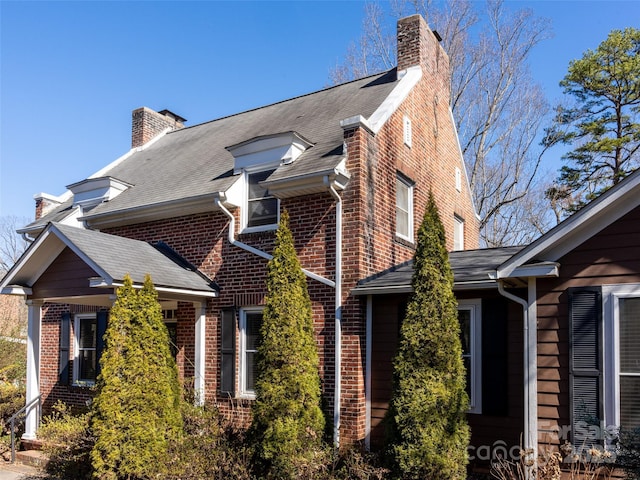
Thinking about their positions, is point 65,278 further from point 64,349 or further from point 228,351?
point 64,349

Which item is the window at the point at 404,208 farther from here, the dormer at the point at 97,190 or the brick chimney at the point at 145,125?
the brick chimney at the point at 145,125

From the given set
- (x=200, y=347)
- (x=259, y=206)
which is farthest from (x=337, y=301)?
(x=200, y=347)

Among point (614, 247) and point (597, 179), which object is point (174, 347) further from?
point (597, 179)

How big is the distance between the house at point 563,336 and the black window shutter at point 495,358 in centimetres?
1

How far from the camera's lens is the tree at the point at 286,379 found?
7965 millimetres

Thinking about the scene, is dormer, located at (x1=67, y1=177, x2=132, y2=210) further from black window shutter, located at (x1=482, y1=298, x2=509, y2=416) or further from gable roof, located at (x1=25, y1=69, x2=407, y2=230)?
black window shutter, located at (x1=482, y1=298, x2=509, y2=416)

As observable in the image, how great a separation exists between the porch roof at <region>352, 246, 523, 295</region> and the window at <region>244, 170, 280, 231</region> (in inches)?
93.3

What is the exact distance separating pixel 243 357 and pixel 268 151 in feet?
13.1

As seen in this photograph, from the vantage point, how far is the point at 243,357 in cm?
1047

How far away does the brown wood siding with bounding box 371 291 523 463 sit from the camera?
7.95 meters

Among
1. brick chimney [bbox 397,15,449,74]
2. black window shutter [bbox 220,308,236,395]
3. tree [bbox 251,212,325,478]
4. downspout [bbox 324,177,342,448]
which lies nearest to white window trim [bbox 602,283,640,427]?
tree [bbox 251,212,325,478]

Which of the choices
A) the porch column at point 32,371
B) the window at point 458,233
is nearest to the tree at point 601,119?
the window at point 458,233

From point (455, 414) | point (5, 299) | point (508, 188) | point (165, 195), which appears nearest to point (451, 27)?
point (508, 188)

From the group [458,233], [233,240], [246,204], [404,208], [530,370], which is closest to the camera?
[530,370]
